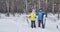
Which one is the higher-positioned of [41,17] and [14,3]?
[41,17]

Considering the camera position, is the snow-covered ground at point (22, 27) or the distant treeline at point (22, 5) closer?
the snow-covered ground at point (22, 27)

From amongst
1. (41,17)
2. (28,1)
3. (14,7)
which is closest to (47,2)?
(28,1)

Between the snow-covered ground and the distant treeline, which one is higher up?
the snow-covered ground

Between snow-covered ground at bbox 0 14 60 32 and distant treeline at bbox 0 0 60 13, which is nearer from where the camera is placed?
snow-covered ground at bbox 0 14 60 32

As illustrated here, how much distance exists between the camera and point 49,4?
59844 millimetres

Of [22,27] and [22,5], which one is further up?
[22,27]

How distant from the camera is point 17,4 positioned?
60.3m

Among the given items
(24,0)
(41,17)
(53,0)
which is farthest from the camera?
(24,0)

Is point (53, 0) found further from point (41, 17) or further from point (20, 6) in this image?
point (41, 17)

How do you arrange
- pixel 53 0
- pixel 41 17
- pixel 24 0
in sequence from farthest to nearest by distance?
pixel 24 0 < pixel 53 0 < pixel 41 17

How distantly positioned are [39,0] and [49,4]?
2807 millimetres

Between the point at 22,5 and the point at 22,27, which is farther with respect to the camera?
the point at 22,5

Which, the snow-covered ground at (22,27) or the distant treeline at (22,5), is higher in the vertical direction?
the snow-covered ground at (22,27)

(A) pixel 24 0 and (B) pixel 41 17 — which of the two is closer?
(B) pixel 41 17
